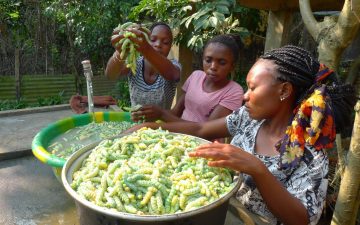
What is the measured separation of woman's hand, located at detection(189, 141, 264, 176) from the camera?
1.21 metres

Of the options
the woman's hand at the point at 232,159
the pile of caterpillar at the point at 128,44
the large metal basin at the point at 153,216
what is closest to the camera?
the large metal basin at the point at 153,216

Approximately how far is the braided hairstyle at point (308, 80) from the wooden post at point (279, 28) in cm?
143

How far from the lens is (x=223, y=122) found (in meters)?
1.89

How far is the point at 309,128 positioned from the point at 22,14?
7.22 meters

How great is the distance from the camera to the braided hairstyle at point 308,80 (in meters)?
1.36

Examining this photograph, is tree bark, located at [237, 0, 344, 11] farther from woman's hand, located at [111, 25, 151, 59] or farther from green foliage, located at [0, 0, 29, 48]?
green foliage, located at [0, 0, 29, 48]

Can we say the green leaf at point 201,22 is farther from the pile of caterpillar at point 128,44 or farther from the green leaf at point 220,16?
the pile of caterpillar at point 128,44

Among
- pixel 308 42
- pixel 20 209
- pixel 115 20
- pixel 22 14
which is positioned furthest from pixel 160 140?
pixel 22 14

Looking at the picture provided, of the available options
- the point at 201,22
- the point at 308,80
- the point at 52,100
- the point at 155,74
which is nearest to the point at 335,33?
the point at 308,80

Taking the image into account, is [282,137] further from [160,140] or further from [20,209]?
[20,209]

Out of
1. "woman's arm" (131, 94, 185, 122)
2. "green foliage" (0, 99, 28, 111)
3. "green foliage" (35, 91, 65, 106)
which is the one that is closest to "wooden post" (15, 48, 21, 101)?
"green foliage" (0, 99, 28, 111)

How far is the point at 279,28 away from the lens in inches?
110

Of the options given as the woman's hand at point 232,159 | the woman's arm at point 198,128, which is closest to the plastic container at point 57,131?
the woman's arm at point 198,128

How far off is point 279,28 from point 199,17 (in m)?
0.71
